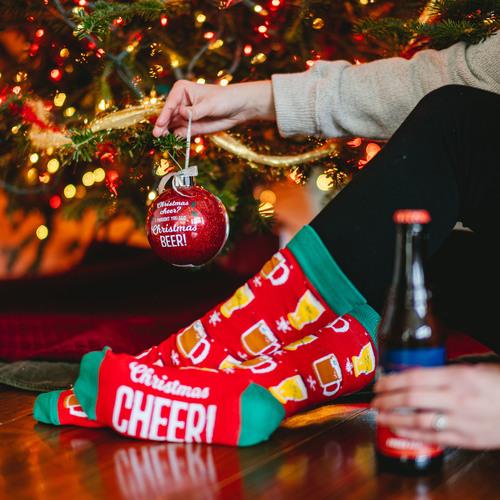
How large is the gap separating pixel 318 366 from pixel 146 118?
0.57m

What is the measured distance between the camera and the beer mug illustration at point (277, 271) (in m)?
0.81

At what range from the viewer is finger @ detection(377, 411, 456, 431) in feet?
1.98

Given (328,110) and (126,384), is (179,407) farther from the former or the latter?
(328,110)

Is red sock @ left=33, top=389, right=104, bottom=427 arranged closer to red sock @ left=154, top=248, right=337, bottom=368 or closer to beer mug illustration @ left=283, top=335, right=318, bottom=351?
red sock @ left=154, top=248, right=337, bottom=368

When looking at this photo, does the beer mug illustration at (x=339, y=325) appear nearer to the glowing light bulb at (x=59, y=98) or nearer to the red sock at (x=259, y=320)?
the red sock at (x=259, y=320)

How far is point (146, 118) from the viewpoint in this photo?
4.00ft

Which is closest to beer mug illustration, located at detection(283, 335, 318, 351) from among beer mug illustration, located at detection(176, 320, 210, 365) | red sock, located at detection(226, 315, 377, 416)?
red sock, located at detection(226, 315, 377, 416)

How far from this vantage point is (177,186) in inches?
38.7

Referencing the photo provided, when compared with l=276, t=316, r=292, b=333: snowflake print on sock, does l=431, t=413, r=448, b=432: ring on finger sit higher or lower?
lower

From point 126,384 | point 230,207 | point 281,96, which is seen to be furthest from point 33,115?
point 126,384

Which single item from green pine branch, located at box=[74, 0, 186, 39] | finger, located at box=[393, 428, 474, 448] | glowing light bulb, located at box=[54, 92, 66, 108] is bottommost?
finger, located at box=[393, 428, 474, 448]

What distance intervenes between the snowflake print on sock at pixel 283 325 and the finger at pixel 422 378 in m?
0.22

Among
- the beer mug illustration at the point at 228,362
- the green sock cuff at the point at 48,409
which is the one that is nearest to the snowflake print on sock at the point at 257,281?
the beer mug illustration at the point at 228,362

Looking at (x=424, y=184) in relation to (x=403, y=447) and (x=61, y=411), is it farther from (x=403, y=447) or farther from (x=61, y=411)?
(x=61, y=411)
